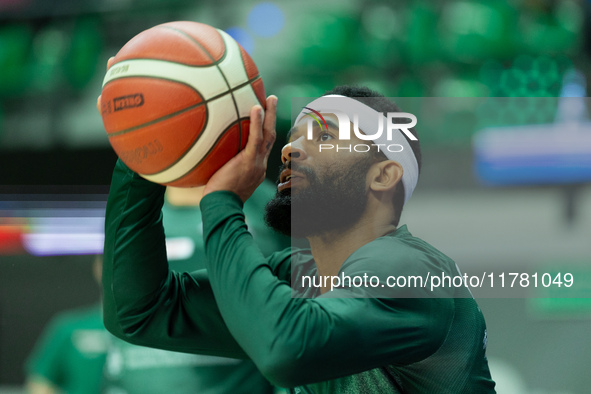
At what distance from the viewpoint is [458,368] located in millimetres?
1945

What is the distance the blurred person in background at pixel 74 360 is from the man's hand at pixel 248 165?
2.90 m

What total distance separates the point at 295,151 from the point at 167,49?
1.63ft

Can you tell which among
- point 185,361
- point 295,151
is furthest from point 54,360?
point 295,151

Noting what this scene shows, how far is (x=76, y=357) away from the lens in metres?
4.57

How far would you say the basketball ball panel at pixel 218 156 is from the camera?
1925mm

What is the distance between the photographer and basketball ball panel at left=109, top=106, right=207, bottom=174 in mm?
1930

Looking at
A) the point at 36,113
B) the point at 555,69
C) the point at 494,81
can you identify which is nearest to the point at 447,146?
the point at 494,81

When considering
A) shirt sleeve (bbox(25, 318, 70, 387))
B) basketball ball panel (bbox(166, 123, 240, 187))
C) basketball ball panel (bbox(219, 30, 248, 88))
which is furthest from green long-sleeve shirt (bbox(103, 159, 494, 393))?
shirt sleeve (bbox(25, 318, 70, 387))

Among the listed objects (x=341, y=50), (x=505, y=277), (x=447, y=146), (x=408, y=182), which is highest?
(x=341, y=50)

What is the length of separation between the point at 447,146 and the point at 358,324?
21.6 ft

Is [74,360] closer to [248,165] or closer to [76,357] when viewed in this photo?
[76,357]

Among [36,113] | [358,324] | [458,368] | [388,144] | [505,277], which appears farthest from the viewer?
[36,113]

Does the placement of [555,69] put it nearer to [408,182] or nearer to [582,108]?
[582,108]

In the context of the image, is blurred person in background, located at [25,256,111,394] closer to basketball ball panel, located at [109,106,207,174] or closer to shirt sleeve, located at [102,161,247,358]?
shirt sleeve, located at [102,161,247,358]
